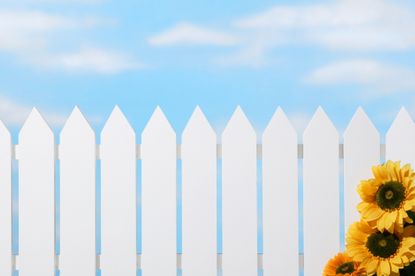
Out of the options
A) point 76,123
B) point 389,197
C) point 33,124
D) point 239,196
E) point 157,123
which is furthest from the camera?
point 33,124

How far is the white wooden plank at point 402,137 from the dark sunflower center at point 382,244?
9.32ft

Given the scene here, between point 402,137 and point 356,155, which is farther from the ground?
point 402,137

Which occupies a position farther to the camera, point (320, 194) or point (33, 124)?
point (33, 124)

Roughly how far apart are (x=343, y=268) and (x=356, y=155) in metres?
2.70

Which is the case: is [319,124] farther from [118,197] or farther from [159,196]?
[118,197]

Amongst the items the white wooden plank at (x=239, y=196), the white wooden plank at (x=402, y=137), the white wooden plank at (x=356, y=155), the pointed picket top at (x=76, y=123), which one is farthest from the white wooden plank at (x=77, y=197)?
the white wooden plank at (x=402, y=137)

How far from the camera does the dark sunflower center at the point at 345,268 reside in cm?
139

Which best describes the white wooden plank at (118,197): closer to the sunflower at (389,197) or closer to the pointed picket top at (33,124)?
the pointed picket top at (33,124)

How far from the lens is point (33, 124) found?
432cm

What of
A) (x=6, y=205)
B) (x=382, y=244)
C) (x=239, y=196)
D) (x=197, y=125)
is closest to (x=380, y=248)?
(x=382, y=244)

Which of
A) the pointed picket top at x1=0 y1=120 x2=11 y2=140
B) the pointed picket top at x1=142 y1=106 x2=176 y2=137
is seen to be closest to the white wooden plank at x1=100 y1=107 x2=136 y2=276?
the pointed picket top at x1=142 y1=106 x2=176 y2=137

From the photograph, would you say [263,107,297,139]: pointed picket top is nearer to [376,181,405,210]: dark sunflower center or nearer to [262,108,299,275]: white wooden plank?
[262,108,299,275]: white wooden plank

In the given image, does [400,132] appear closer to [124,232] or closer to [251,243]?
[251,243]

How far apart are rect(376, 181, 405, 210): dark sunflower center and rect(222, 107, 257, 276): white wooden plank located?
8.58 ft
